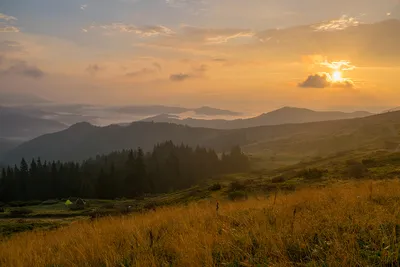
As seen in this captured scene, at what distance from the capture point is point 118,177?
331 ft

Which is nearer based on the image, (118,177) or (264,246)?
(264,246)

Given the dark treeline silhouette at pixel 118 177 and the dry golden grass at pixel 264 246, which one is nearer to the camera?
the dry golden grass at pixel 264 246

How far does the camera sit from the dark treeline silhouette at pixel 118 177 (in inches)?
3807

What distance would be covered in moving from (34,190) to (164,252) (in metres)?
112

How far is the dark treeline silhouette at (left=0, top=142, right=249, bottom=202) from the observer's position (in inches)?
3807

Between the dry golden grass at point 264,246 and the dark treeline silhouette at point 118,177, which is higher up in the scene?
the dry golden grass at point 264,246

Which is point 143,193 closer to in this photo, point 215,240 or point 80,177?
point 80,177

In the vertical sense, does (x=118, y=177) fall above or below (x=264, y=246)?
below

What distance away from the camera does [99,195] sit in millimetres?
93625

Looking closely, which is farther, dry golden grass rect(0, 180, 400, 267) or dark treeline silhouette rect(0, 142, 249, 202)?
dark treeline silhouette rect(0, 142, 249, 202)

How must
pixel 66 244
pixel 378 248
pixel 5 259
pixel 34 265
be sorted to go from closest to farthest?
pixel 378 248 < pixel 34 265 < pixel 5 259 < pixel 66 244

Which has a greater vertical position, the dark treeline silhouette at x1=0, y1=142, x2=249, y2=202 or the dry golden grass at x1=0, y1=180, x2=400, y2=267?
the dry golden grass at x1=0, y1=180, x2=400, y2=267

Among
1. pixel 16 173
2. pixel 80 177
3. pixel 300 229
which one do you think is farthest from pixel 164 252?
pixel 16 173

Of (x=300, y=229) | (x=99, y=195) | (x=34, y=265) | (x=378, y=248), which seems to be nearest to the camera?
(x=378, y=248)
